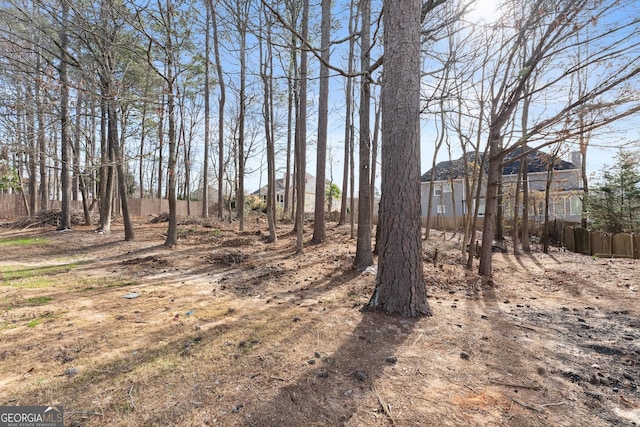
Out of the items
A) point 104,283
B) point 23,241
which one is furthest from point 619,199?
point 23,241

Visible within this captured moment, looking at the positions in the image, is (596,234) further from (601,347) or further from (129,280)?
(129,280)

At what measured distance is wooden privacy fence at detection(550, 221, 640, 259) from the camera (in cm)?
941

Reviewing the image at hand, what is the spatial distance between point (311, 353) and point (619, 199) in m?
17.1

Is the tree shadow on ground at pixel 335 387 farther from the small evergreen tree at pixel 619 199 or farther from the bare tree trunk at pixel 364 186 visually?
the small evergreen tree at pixel 619 199

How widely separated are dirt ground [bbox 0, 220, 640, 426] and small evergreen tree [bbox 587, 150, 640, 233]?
10600 millimetres

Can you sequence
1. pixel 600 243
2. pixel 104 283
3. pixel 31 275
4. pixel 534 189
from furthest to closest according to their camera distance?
pixel 534 189, pixel 600 243, pixel 31 275, pixel 104 283

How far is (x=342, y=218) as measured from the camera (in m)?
16.4

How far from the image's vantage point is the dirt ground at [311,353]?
6.07ft

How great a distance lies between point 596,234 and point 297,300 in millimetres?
11630

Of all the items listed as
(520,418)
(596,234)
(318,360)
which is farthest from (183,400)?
(596,234)

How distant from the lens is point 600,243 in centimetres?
1040

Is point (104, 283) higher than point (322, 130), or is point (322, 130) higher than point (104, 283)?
point (322, 130)

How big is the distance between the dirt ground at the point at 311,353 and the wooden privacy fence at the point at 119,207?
1730 cm

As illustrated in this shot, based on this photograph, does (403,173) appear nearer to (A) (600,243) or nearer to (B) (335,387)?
(B) (335,387)
